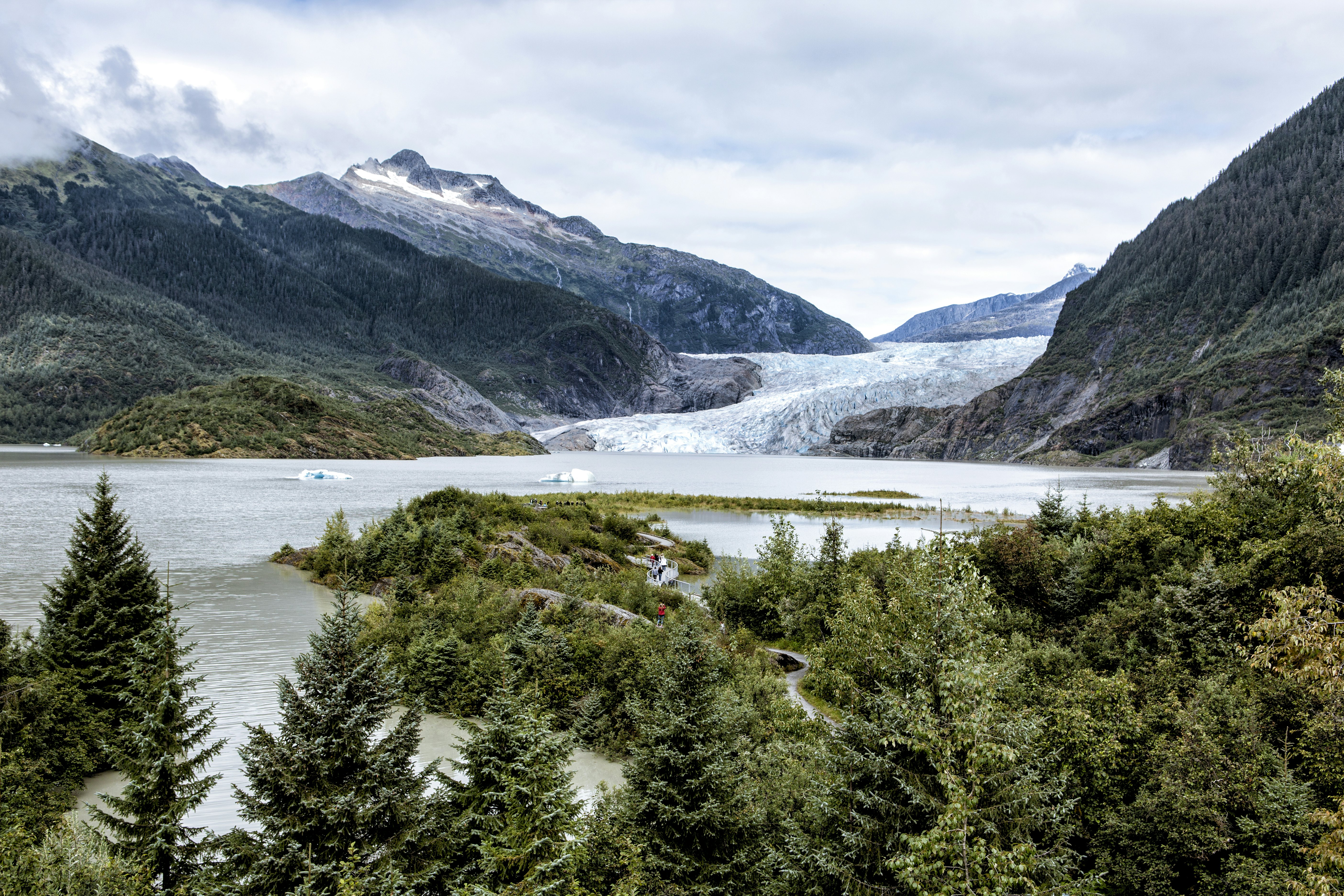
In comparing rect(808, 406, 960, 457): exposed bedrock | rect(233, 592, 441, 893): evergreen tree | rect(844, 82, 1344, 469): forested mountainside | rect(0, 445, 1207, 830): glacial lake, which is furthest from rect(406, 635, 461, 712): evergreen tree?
rect(808, 406, 960, 457): exposed bedrock

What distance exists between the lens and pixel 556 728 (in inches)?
636

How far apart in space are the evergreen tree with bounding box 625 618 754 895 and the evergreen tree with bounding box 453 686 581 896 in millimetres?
1087

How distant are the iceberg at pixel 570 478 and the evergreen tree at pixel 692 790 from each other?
8125 cm

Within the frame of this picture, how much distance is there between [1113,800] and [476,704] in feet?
42.4

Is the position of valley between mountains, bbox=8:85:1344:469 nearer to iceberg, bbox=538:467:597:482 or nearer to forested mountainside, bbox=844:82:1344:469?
forested mountainside, bbox=844:82:1344:469

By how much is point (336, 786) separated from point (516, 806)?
1970 millimetres

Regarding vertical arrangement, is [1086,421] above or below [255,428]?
above

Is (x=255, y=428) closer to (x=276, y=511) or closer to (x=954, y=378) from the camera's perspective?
(x=276, y=511)

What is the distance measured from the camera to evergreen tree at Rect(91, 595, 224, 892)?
9.34 m

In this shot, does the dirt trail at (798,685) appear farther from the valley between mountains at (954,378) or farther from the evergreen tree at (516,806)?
the valley between mountains at (954,378)


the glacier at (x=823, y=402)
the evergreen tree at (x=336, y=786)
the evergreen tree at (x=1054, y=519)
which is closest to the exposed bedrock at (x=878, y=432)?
the glacier at (x=823, y=402)

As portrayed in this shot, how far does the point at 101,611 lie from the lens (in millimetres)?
14758

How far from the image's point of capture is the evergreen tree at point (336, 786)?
26.1ft

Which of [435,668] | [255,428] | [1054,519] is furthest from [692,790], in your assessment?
[255,428]
